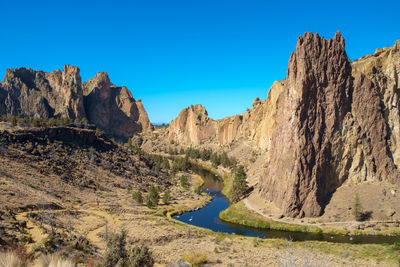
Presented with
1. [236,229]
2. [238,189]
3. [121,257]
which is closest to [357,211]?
[236,229]

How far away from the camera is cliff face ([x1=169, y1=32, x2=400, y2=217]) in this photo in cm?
5900

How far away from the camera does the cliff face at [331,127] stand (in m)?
59.0

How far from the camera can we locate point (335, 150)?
60562 millimetres

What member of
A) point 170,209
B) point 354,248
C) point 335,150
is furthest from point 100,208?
point 335,150

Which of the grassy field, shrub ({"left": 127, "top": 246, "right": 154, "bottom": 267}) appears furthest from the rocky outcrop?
shrub ({"left": 127, "top": 246, "right": 154, "bottom": 267})

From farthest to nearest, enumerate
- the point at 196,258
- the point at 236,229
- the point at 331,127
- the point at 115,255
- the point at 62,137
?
the point at 62,137
the point at 331,127
the point at 236,229
the point at 196,258
the point at 115,255

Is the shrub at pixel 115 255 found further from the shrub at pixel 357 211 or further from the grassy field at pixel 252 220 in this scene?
the shrub at pixel 357 211

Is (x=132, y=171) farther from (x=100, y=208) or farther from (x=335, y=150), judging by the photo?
(x=335, y=150)

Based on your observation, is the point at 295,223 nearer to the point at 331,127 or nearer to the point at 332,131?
the point at 332,131

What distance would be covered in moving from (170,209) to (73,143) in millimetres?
41501

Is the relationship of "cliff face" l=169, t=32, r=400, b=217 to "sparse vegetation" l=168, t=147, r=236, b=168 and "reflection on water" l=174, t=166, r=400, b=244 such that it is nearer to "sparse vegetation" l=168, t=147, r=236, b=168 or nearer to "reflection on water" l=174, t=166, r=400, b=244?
"reflection on water" l=174, t=166, r=400, b=244

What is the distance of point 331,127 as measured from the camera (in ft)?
199

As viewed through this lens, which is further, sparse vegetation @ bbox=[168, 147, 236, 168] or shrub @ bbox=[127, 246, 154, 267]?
sparse vegetation @ bbox=[168, 147, 236, 168]

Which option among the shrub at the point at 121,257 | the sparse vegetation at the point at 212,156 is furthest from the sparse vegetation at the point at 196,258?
the sparse vegetation at the point at 212,156
